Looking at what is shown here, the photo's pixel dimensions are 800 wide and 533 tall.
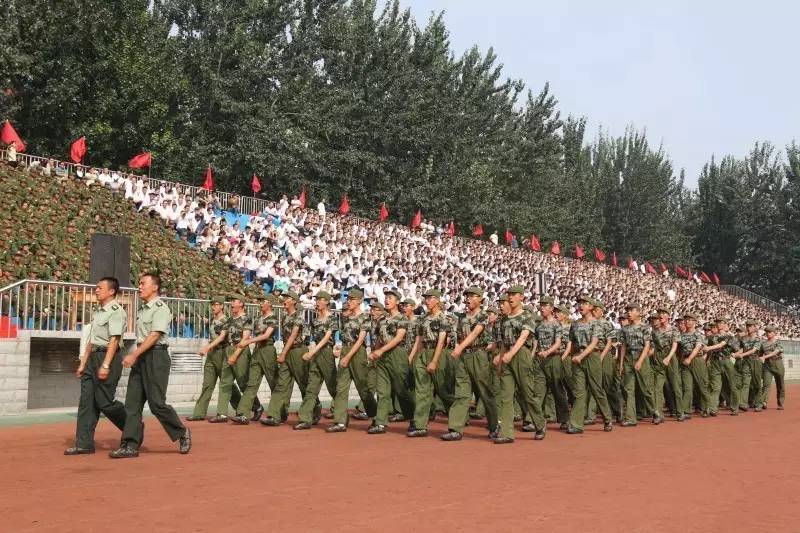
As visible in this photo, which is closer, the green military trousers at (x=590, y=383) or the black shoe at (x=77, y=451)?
the black shoe at (x=77, y=451)

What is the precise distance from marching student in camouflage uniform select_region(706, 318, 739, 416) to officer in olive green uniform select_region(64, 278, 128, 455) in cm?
1121

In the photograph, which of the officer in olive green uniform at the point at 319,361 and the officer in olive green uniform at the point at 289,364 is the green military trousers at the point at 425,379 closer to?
the officer in olive green uniform at the point at 319,361

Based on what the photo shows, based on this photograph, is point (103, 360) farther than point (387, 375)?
No

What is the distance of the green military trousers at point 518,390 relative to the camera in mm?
11797

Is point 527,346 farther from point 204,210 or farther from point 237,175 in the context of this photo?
point 237,175

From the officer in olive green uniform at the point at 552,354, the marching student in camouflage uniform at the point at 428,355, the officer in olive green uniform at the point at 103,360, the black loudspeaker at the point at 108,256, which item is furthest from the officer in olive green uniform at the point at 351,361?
the black loudspeaker at the point at 108,256

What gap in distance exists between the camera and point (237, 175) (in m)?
37.5

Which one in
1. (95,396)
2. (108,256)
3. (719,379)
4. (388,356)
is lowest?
(719,379)

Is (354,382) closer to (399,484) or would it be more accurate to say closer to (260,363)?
(260,363)

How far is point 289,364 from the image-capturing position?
13.6 metres

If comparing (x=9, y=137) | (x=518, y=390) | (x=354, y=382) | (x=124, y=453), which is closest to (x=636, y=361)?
(x=518, y=390)

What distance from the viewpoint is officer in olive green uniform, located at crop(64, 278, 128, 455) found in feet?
32.9

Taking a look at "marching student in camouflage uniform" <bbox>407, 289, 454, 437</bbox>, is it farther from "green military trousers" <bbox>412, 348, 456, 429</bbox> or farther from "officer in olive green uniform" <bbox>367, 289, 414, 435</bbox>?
"officer in olive green uniform" <bbox>367, 289, 414, 435</bbox>

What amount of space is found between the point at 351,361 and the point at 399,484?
5.07 m
